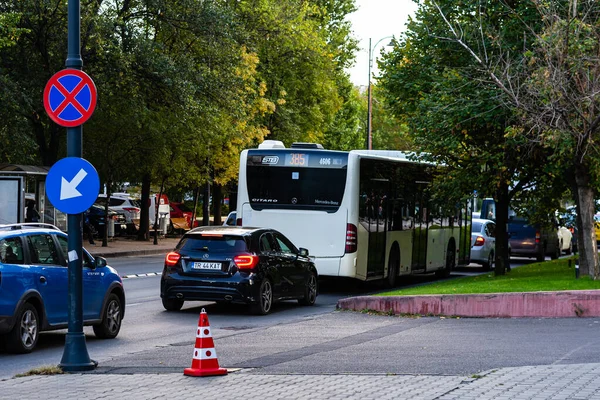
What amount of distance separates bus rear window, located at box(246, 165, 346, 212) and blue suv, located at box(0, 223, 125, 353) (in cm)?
854

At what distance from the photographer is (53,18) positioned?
35562 millimetres

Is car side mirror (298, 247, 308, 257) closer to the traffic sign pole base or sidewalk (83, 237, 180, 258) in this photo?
the traffic sign pole base

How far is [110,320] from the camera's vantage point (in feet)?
50.2

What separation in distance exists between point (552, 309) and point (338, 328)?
3.54 m

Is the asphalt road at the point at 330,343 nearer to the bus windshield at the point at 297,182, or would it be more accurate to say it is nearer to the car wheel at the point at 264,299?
the car wheel at the point at 264,299

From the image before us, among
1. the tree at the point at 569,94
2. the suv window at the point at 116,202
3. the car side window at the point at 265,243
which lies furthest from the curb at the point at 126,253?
the tree at the point at 569,94

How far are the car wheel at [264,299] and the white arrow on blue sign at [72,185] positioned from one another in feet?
24.2

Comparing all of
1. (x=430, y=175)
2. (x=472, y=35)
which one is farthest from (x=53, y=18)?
(x=472, y=35)

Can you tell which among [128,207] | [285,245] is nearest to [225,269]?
[285,245]

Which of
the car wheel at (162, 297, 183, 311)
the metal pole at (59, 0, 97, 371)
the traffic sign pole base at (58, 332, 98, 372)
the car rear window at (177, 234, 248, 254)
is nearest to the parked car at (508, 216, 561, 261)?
the car wheel at (162, 297, 183, 311)

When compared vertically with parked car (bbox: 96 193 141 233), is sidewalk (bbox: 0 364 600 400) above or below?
below

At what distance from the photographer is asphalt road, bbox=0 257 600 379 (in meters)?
11.9

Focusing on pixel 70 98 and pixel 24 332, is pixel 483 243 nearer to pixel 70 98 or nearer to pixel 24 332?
pixel 24 332

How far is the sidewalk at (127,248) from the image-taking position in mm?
39844
